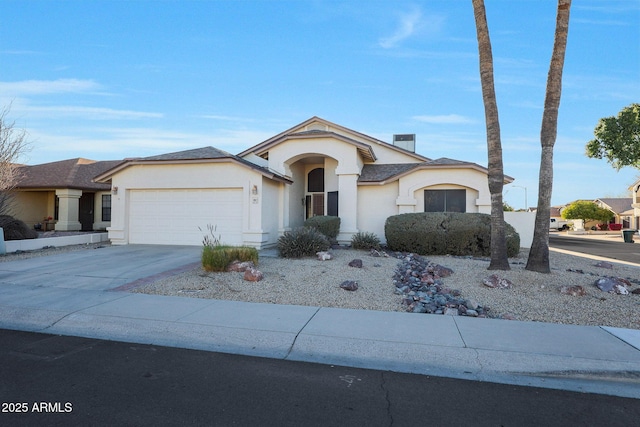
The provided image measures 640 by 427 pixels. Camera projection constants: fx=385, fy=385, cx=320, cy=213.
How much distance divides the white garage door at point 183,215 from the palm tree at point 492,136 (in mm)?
9494

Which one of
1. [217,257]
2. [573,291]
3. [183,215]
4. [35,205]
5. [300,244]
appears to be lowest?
[573,291]

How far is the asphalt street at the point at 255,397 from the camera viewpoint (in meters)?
3.51

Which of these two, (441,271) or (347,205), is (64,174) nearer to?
(347,205)

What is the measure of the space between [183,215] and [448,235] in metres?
10.6

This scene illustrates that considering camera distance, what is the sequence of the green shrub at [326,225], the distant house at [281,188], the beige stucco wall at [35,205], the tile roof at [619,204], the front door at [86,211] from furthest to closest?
1. the tile roof at [619,204]
2. the beige stucco wall at [35,205]
3. the front door at [86,211]
4. the green shrub at [326,225]
5. the distant house at [281,188]

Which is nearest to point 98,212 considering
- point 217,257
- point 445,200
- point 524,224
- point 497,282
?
point 217,257

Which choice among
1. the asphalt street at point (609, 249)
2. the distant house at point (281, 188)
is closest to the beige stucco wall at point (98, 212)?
the distant house at point (281, 188)

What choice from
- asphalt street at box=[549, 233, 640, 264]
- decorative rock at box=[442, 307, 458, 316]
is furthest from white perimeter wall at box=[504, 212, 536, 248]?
decorative rock at box=[442, 307, 458, 316]

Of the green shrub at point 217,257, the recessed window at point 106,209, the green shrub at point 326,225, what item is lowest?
the green shrub at point 217,257

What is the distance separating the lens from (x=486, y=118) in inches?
396

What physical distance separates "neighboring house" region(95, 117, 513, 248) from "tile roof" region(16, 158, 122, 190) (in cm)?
737

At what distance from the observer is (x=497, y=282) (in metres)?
8.42

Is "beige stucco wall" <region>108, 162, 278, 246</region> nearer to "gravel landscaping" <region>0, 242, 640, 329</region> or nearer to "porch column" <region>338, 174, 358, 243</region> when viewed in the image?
"porch column" <region>338, 174, 358, 243</region>

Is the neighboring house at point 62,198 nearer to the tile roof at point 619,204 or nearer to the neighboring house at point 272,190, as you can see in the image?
the neighboring house at point 272,190
